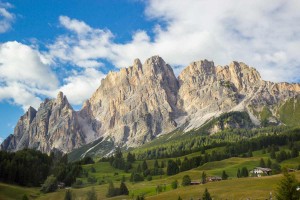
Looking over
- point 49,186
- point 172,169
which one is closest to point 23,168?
point 49,186

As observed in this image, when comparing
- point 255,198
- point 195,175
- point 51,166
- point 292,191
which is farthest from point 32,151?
point 292,191

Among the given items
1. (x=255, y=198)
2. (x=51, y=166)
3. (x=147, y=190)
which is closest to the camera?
(x=255, y=198)

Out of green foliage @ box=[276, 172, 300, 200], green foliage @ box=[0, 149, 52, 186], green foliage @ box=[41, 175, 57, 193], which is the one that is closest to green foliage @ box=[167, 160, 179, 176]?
green foliage @ box=[0, 149, 52, 186]

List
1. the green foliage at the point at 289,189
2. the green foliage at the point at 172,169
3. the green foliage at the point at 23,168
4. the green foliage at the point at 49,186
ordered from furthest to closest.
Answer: the green foliage at the point at 172,169 < the green foliage at the point at 23,168 < the green foliage at the point at 49,186 < the green foliage at the point at 289,189

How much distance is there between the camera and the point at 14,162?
158000mm

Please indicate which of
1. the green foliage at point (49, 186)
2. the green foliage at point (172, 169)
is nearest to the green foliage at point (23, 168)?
the green foliage at point (49, 186)

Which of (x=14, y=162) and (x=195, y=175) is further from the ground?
(x=14, y=162)

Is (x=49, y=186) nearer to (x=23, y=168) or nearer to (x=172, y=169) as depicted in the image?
(x=23, y=168)

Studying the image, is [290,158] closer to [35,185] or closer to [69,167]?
[69,167]

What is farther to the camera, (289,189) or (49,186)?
(49,186)

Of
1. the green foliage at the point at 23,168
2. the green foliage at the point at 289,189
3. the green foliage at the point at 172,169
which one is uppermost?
the green foliage at the point at 23,168

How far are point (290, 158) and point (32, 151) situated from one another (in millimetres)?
141911

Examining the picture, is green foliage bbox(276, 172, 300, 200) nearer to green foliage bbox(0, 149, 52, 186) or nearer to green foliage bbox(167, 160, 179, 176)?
green foliage bbox(0, 149, 52, 186)

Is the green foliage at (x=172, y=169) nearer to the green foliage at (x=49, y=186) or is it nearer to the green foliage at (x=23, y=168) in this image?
the green foliage at (x=23, y=168)
